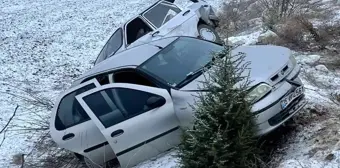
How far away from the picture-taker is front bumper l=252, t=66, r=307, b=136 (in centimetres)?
595

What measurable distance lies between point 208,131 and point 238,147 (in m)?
0.37

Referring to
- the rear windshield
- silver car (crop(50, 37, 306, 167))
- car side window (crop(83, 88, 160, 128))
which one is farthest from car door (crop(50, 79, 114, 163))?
the rear windshield

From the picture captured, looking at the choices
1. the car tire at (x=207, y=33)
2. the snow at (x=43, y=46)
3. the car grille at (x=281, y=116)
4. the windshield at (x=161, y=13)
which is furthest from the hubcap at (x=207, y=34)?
the car grille at (x=281, y=116)

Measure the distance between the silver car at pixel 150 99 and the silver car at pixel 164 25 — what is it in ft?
9.41

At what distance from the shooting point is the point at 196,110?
216 inches

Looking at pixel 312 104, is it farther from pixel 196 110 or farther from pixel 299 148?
pixel 196 110

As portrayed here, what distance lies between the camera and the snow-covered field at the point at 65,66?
623 centimetres

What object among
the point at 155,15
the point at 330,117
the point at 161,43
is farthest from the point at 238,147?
the point at 155,15

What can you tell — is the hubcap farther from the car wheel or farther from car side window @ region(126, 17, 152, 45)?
the car wheel

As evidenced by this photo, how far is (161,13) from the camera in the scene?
11.4 meters

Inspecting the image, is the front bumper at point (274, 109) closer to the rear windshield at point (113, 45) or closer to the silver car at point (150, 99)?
the silver car at point (150, 99)

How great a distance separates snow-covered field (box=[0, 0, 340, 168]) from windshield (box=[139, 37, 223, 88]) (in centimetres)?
108

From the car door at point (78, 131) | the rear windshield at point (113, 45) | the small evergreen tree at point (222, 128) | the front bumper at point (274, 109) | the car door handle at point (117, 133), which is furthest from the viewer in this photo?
the rear windshield at point (113, 45)

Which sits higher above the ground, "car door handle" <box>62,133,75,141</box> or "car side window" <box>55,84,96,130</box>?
"car side window" <box>55,84,96,130</box>
